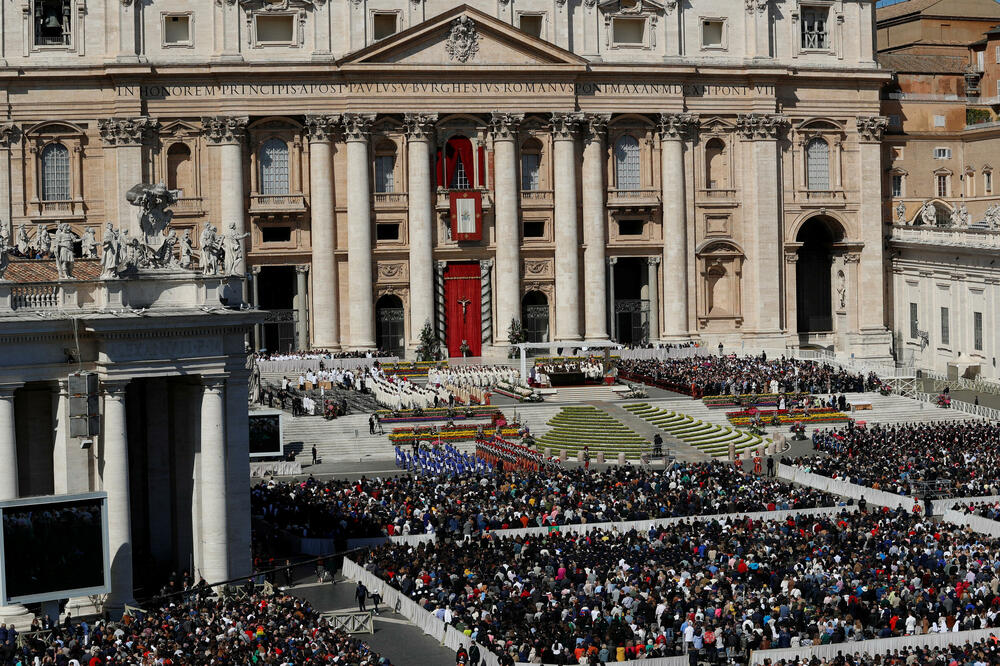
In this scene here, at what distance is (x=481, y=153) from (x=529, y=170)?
3395mm

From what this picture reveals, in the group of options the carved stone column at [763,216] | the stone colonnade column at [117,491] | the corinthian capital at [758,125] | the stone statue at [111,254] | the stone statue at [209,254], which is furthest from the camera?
the carved stone column at [763,216]

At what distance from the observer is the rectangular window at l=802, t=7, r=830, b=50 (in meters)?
107

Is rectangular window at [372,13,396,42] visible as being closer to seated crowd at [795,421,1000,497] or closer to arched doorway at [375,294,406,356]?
arched doorway at [375,294,406,356]

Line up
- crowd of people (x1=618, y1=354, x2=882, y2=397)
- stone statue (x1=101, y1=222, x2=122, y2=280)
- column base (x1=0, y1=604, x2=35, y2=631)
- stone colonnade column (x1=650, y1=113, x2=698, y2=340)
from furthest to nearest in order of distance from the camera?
stone colonnade column (x1=650, y1=113, x2=698, y2=340), crowd of people (x1=618, y1=354, x2=882, y2=397), stone statue (x1=101, y1=222, x2=122, y2=280), column base (x1=0, y1=604, x2=35, y2=631)

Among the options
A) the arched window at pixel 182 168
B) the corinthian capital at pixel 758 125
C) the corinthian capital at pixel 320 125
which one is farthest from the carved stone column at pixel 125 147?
the corinthian capital at pixel 758 125

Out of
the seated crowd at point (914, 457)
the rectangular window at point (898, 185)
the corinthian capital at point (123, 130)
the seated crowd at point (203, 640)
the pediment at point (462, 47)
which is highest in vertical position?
the pediment at point (462, 47)

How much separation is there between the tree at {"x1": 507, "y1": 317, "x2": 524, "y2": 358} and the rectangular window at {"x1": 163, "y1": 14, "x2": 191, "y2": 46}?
23824 mm

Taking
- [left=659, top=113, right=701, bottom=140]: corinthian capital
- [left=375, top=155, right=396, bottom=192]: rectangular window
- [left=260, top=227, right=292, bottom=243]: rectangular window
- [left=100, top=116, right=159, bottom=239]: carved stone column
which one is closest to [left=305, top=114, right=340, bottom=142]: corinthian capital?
[left=375, top=155, right=396, bottom=192]: rectangular window

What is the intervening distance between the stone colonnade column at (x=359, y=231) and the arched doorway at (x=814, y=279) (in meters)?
27.3

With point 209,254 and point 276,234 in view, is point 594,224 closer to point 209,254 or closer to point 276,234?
point 276,234

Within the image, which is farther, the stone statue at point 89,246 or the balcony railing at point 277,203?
the balcony railing at point 277,203

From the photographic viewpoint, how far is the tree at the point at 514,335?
329 ft

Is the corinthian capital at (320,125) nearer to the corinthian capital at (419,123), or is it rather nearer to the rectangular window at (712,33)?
the corinthian capital at (419,123)

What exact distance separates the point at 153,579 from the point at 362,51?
5273 centimetres
